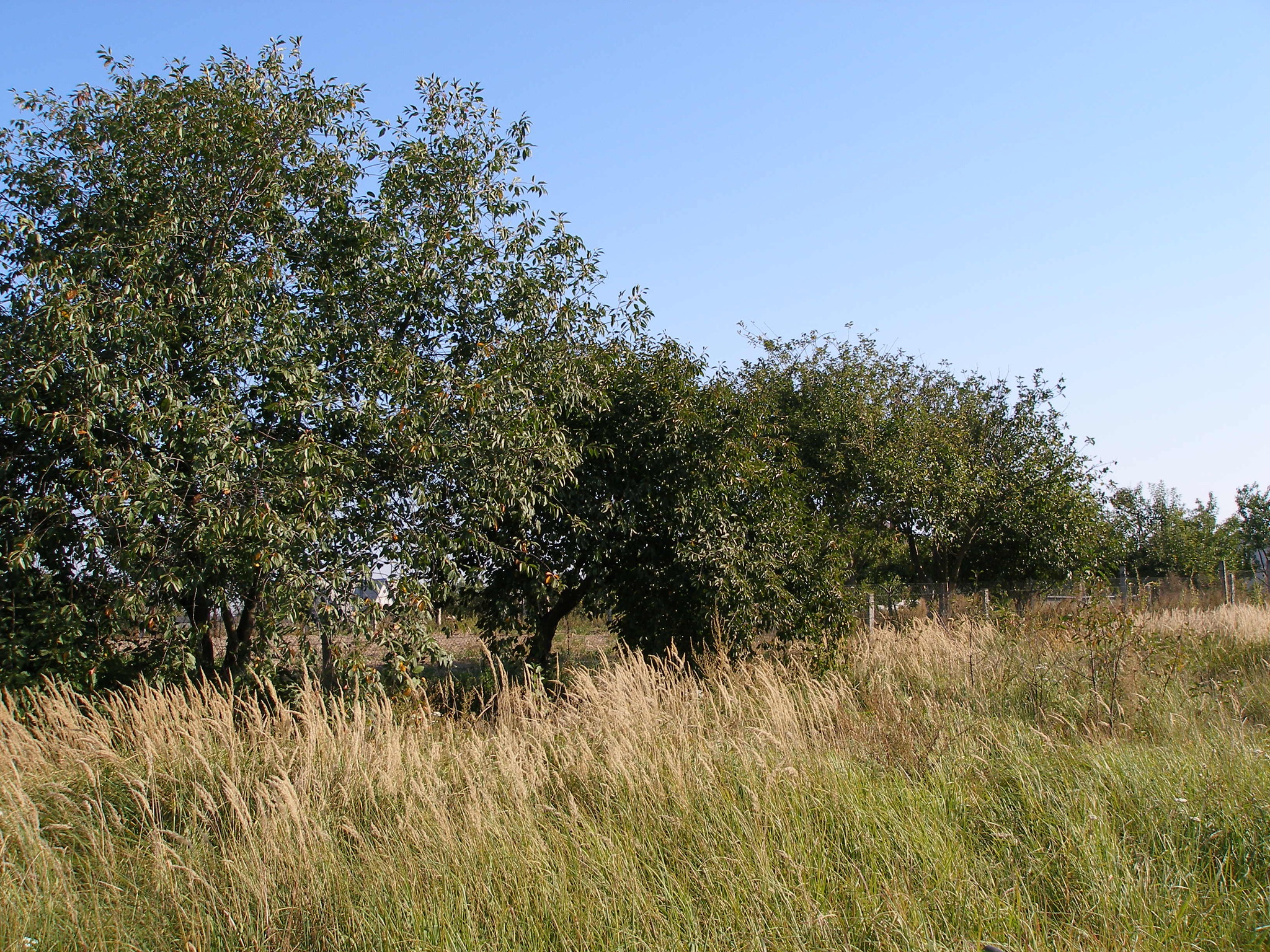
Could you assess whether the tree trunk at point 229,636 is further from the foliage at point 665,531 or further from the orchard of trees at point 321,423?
the foliage at point 665,531

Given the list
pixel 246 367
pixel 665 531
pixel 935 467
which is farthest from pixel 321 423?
pixel 935 467

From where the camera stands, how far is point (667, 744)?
510 centimetres

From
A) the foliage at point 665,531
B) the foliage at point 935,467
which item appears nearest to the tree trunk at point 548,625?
the foliage at point 665,531

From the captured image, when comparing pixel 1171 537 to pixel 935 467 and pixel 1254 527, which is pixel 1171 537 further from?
pixel 935 467

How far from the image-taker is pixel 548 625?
1057cm

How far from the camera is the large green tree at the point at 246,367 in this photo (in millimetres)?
6633

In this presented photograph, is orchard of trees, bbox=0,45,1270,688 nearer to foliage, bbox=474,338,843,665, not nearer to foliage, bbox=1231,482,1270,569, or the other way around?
foliage, bbox=474,338,843,665

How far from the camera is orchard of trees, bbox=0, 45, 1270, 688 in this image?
6734 millimetres

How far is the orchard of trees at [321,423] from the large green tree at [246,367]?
0.03m

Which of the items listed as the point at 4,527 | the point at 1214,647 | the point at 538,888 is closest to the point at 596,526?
the point at 4,527

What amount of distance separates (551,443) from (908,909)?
5.57m

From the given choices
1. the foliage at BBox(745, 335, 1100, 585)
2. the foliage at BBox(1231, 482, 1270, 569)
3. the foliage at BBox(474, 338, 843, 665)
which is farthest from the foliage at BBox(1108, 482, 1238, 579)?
the foliage at BBox(474, 338, 843, 665)

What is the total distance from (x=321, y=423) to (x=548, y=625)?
4.06 meters

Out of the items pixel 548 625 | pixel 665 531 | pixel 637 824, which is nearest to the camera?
pixel 637 824
